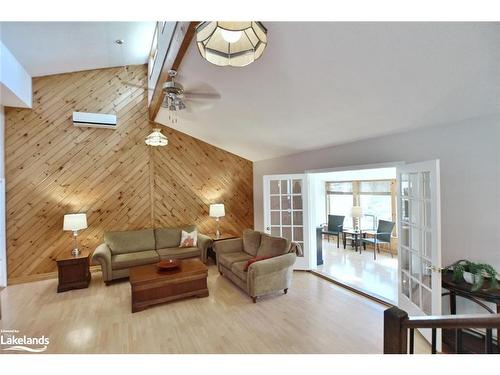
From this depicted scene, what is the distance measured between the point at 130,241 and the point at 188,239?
1071 mm

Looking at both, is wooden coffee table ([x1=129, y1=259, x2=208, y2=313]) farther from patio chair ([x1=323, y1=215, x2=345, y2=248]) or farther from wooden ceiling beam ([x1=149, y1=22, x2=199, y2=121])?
patio chair ([x1=323, y1=215, x2=345, y2=248])

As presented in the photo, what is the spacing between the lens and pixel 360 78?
2.19m

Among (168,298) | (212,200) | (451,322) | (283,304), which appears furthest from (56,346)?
(212,200)

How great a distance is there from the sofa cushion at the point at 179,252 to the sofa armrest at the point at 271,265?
5.67 ft

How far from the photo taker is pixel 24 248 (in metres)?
3.95

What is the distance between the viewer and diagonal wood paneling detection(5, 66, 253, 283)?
12.9 feet

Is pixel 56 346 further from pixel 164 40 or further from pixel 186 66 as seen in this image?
pixel 164 40

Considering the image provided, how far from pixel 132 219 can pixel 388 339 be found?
4.84 m

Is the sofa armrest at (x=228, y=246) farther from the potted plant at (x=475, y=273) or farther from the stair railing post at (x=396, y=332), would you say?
the stair railing post at (x=396, y=332)

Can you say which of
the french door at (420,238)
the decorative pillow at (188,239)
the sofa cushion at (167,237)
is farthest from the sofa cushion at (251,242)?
the french door at (420,238)

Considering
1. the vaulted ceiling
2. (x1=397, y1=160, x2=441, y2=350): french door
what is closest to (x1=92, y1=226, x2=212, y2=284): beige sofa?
the vaulted ceiling

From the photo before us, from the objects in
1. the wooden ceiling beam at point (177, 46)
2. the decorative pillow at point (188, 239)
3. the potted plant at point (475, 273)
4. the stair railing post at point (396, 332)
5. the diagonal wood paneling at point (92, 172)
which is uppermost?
the wooden ceiling beam at point (177, 46)

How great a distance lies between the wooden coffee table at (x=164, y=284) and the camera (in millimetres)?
3008

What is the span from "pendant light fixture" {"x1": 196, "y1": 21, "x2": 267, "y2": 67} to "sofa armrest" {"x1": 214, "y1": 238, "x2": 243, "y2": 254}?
11.1 ft
